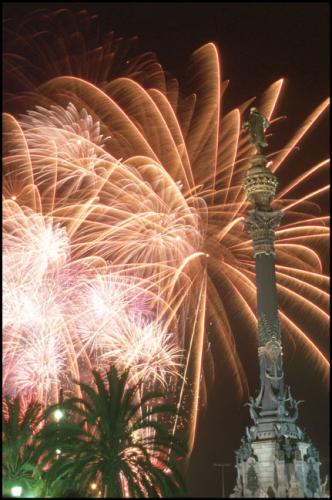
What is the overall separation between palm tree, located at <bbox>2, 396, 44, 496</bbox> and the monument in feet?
36.2

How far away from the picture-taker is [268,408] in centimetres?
4250

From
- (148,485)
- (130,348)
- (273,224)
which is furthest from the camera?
(273,224)

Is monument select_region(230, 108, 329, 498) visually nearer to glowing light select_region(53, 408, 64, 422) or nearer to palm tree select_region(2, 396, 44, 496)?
glowing light select_region(53, 408, 64, 422)

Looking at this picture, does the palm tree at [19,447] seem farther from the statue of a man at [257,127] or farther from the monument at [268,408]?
the statue of a man at [257,127]

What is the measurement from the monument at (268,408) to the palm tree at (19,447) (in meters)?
11.0

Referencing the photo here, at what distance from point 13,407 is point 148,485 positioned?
336 inches

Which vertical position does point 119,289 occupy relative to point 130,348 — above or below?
above

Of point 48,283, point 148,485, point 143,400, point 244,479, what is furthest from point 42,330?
point 244,479

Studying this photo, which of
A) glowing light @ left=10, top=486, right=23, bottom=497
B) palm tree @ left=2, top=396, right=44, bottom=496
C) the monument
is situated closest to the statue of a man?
the monument

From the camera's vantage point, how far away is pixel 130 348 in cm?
4228

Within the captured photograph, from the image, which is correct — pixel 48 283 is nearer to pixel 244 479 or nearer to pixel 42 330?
pixel 42 330

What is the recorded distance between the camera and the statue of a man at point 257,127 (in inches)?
1881

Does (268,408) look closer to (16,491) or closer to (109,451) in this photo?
(109,451)

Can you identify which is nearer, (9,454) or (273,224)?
(9,454)
